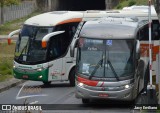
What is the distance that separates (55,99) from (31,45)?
418 centimetres

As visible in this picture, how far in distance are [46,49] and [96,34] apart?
6.01 meters

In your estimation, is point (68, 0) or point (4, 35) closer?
point (4, 35)

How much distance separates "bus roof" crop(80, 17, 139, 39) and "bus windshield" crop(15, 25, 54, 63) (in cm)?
543

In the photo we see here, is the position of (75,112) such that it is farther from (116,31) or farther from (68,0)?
(68,0)

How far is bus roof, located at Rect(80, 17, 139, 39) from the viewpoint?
2116cm

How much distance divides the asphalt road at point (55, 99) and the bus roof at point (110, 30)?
253cm

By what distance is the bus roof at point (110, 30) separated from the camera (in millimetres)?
21156

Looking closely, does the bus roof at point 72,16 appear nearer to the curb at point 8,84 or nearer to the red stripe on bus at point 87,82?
the curb at point 8,84

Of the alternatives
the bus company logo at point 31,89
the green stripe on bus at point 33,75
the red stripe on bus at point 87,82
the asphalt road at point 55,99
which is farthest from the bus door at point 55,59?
the red stripe on bus at point 87,82

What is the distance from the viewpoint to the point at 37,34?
2738 cm

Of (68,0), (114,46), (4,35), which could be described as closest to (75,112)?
(114,46)

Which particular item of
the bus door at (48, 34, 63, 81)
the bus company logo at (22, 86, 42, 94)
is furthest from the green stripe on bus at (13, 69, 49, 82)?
the bus company logo at (22, 86, 42, 94)

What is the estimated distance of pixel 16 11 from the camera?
76.6 meters

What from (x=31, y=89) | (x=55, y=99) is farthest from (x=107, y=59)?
(x=31, y=89)
